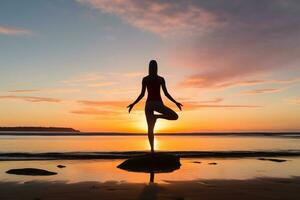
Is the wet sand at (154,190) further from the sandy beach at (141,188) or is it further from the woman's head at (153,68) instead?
the woman's head at (153,68)

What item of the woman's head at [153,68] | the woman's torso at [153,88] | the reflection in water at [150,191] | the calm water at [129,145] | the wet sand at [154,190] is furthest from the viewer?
the calm water at [129,145]

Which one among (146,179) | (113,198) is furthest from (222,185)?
(113,198)

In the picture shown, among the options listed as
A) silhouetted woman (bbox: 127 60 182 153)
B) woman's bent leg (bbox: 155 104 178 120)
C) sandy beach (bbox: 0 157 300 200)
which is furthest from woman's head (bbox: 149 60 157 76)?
sandy beach (bbox: 0 157 300 200)

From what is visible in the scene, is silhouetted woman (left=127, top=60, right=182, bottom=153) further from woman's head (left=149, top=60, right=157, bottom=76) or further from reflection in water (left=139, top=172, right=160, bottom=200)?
reflection in water (left=139, top=172, right=160, bottom=200)

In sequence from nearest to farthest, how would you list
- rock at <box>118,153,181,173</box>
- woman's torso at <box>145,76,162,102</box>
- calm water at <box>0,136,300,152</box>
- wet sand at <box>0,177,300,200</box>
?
wet sand at <box>0,177,300,200</box>, rock at <box>118,153,181,173</box>, woman's torso at <box>145,76,162,102</box>, calm water at <box>0,136,300,152</box>

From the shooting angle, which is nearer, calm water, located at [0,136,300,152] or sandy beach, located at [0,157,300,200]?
sandy beach, located at [0,157,300,200]

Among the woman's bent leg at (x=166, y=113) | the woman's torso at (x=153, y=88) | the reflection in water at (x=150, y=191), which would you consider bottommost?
the reflection in water at (x=150, y=191)

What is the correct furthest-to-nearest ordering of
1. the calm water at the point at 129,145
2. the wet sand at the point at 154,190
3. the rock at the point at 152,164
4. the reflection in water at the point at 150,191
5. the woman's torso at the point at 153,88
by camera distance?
the calm water at the point at 129,145 < the woman's torso at the point at 153,88 < the rock at the point at 152,164 < the wet sand at the point at 154,190 < the reflection in water at the point at 150,191

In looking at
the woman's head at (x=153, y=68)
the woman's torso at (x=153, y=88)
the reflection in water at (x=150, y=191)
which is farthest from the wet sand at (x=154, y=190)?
the woman's head at (x=153, y=68)

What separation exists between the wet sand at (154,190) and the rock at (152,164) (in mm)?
3617

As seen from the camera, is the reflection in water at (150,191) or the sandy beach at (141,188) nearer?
the reflection in water at (150,191)

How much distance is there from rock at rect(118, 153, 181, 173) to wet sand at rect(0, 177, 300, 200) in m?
3.62

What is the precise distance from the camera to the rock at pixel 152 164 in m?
14.5

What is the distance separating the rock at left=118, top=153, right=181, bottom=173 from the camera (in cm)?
1448
